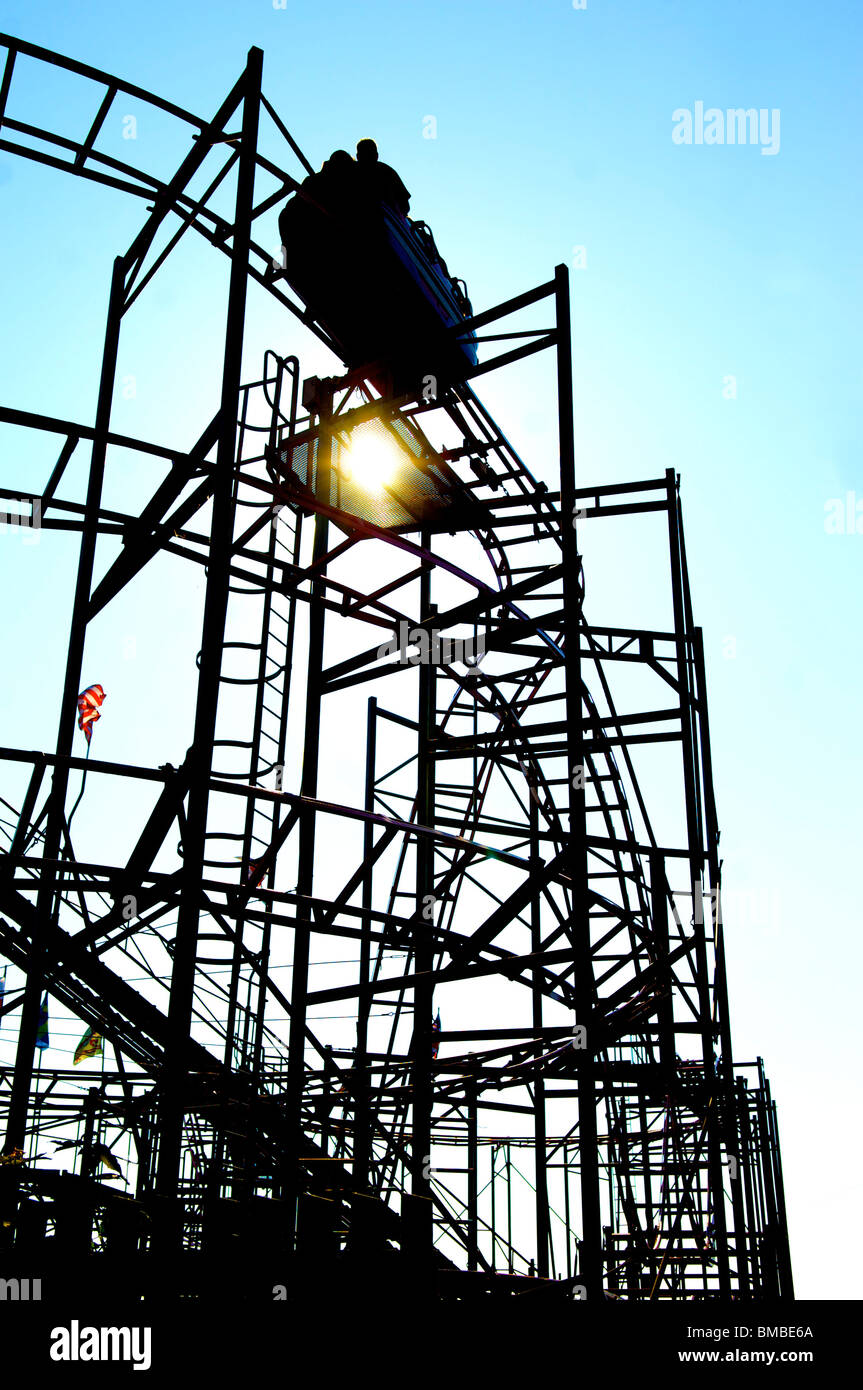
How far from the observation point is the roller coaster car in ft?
39.3

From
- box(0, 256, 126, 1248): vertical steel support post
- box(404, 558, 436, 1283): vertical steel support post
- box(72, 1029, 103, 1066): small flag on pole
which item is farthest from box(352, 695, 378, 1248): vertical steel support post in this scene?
box(72, 1029, 103, 1066): small flag on pole

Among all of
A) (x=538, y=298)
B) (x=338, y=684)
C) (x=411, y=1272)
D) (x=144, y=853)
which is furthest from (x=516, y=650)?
(x=411, y=1272)

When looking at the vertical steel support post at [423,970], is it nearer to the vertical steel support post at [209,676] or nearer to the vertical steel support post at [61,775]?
the vertical steel support post at [209,676]

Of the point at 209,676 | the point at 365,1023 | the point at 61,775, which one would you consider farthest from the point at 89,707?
the point at 365,1023

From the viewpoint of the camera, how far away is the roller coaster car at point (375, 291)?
1198 centimetres

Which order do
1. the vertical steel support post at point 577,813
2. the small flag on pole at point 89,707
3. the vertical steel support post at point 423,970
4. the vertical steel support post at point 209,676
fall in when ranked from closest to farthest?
the vertical steel support post at point 209,676
the vertical steel support post at point 577,813
the vertical steel support post at point 423,970
the small flag on pole at point 89,707

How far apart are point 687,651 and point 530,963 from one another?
5829 mm

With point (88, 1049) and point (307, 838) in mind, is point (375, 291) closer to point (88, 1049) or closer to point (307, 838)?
point (307, 838)

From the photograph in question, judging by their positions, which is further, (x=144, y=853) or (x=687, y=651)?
(x=687, y=651)

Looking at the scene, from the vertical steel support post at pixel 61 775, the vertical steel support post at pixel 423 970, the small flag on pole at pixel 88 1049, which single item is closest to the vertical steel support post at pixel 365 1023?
the vertical steel support post at pixel 423 970
